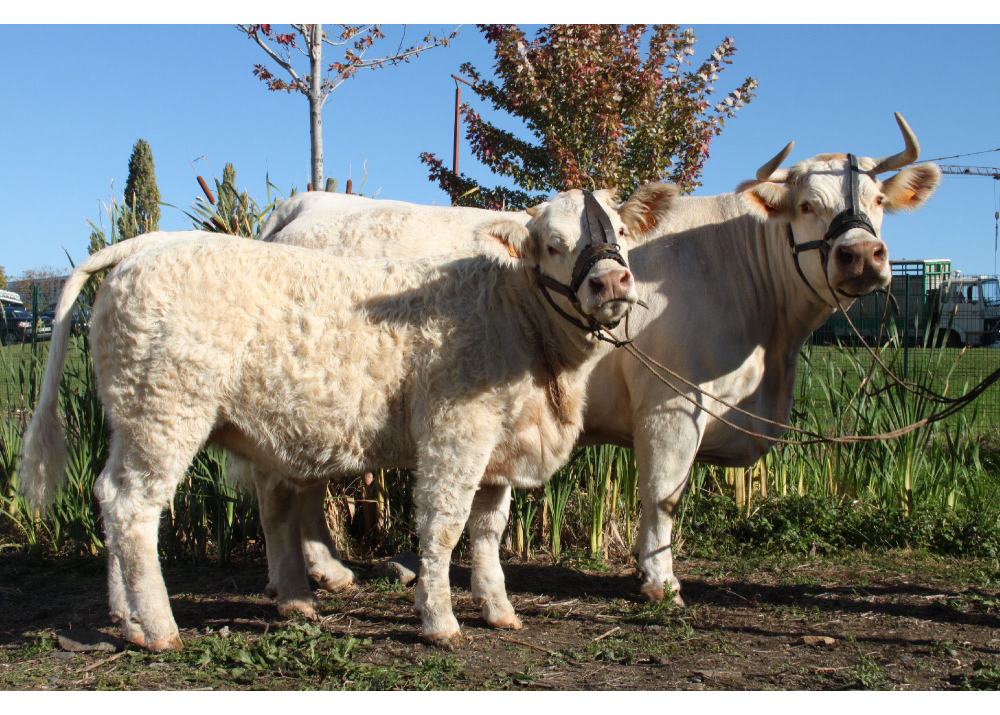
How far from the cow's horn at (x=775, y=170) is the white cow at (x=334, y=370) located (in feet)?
3.00

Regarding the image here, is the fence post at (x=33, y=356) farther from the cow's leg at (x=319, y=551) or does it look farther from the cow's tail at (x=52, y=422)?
the cow's leg at (x=319, y=551)

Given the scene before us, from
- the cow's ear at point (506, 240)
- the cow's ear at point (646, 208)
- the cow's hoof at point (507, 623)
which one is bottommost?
the cow's hoof at point (507, 623)

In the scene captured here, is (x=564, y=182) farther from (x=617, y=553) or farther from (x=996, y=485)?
(x=996, y=485)

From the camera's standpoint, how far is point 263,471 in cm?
442

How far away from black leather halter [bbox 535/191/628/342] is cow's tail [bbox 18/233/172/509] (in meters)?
2.13

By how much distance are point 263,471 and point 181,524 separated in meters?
1.52

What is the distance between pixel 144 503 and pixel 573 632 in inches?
84.9

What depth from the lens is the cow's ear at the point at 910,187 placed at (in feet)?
15.0

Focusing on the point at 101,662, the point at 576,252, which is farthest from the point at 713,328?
the point at 101,662

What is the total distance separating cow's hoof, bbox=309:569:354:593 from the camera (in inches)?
193

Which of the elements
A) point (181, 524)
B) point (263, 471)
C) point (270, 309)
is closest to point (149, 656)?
point (263, 471)

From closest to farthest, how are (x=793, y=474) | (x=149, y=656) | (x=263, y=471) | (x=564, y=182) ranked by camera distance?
1. (x=149, y=656)
2. (x=263, y=471)
3. (x=793, y=474)
4. (x=564, y=182)

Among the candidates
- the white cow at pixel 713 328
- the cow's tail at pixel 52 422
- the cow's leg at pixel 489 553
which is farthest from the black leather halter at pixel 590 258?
the cow's tail at pixel 52 422

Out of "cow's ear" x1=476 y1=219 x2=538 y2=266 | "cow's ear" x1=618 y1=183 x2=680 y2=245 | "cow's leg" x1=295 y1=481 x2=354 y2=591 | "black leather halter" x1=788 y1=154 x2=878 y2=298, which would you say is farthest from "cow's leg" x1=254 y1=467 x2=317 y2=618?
"black leather halter" x1=788 y1=154 x2=878 y2=298
